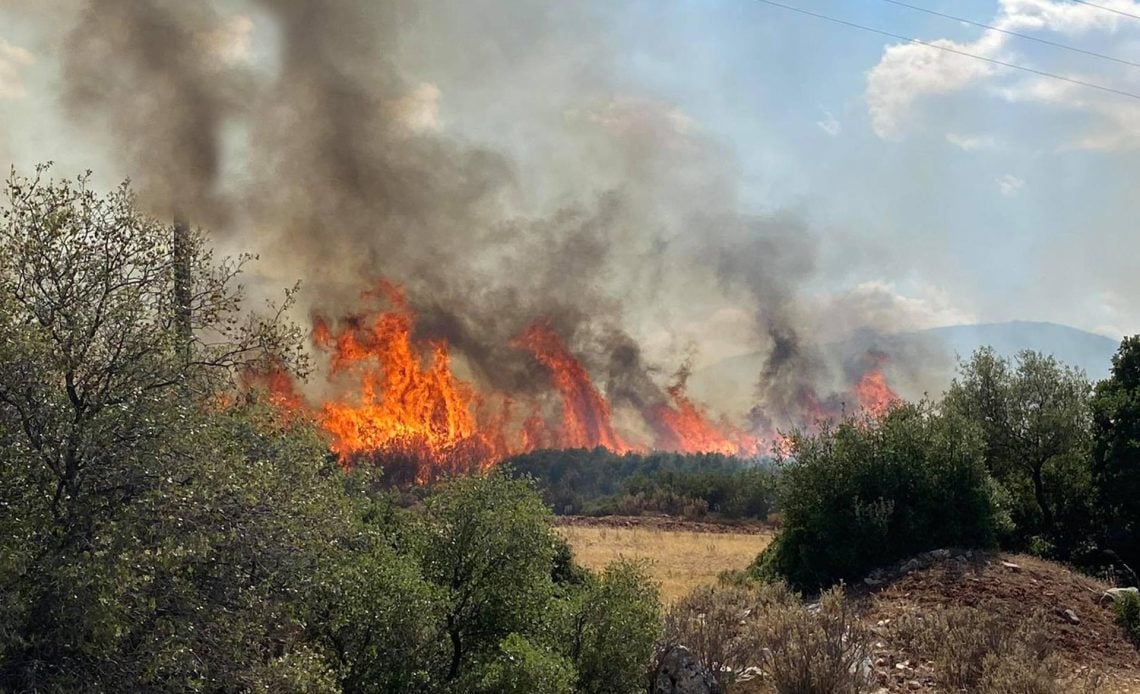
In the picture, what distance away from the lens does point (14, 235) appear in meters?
8.09

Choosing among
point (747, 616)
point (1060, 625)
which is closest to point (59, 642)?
point (747, 616)

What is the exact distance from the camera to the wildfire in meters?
46.7

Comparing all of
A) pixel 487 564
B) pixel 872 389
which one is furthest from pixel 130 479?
pixel 872 389

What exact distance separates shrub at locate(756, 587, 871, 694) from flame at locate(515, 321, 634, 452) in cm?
4538

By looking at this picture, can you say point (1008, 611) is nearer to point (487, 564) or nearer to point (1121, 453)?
point (1121, 453)

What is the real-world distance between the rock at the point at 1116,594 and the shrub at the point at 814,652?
740 centimetres

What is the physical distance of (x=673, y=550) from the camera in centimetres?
3519

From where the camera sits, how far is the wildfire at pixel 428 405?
46.7 m

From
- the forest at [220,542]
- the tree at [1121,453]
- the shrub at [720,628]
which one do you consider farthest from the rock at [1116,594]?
the shrub at [720,628]

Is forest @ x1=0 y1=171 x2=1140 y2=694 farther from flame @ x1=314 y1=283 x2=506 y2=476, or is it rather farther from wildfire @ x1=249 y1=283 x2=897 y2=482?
flame @ x1=314 y1=283 x2=506 y2=476

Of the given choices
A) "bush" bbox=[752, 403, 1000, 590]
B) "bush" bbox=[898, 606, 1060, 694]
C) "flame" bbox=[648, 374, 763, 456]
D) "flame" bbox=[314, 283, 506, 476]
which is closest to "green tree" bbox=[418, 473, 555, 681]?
"bush" bbox=[898, 606, 1060, 694]

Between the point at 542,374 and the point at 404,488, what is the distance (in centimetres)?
1643

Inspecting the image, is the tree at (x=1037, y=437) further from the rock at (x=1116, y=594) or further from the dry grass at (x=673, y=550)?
the dry grass at (x=673, y=550)

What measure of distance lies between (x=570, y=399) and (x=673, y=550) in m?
29.1
